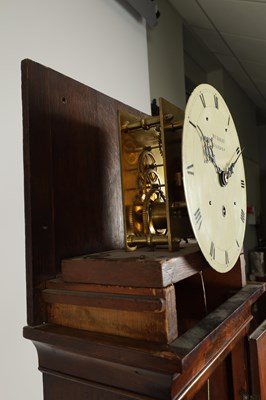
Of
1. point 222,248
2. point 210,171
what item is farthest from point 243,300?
point 210,171

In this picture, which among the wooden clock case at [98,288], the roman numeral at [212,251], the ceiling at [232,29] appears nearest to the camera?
the wooden clock case at [98,288]

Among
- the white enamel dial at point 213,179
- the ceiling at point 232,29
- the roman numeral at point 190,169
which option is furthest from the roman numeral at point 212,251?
the ceiling at point 232,29

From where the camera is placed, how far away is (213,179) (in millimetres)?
671

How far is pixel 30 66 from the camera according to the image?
61 cm

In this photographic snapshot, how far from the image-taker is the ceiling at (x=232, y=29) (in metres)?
2.04

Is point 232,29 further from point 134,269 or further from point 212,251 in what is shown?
point 134,269

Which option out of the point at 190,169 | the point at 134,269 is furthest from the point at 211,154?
the point at 134,269

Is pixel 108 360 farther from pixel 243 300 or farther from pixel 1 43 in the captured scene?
pixel 1 43

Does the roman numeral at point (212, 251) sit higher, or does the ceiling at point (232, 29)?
the ceiling at point (232, 29)

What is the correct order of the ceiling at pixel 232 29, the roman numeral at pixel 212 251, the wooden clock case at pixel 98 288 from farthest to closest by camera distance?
1. the ceiling at pixel 232 29
2. the roman numeral at pixel 212 251
3. the wooden clock case at pixel 98 288

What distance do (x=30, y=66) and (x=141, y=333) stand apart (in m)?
0.50

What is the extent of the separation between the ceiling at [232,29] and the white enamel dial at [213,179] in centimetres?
159

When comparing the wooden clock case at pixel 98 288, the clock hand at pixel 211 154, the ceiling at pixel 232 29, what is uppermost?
the ceiling at pixel 232 29

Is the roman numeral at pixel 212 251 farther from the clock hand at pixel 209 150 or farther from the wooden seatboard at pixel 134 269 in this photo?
the clock hand at pixel 209 150
